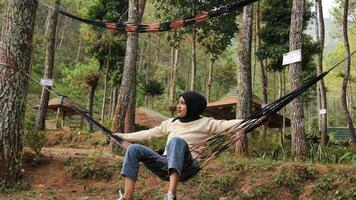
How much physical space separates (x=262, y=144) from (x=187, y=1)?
4.23 m

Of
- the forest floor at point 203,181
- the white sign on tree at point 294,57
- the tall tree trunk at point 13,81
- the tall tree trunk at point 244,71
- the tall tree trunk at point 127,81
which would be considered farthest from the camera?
the tall tree trunk at point 127,81

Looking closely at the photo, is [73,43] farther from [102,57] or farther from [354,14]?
[354,14]

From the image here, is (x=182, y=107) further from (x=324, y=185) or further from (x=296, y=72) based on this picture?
(x=296, y=72)

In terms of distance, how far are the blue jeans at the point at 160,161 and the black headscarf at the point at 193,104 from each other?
0.36m

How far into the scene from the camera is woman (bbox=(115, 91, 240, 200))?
2666mm

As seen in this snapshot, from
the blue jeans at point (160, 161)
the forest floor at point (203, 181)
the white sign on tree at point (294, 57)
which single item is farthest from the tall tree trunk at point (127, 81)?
the blue jeans at point (160, 161)

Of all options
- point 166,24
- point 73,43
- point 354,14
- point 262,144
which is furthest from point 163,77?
point 166,24

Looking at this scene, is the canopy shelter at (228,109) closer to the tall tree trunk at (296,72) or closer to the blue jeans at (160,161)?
the tall tree trunk at (296,72)

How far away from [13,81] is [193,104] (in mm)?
2188

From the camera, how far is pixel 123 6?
11695 millimetres

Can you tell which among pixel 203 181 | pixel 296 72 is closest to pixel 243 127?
pixel 203 181

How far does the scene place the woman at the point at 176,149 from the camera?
8.75 feet

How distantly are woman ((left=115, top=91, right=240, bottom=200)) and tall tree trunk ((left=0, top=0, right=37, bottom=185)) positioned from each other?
155 cm

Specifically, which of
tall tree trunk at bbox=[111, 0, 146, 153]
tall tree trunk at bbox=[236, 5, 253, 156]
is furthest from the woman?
tall tree trunk at bbox=[111, 0, 146, 153]
